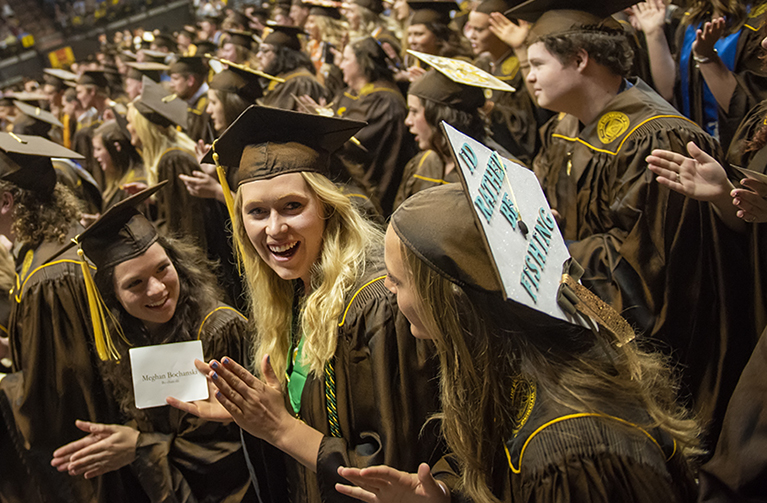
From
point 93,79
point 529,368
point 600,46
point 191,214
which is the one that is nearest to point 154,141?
point 191,214

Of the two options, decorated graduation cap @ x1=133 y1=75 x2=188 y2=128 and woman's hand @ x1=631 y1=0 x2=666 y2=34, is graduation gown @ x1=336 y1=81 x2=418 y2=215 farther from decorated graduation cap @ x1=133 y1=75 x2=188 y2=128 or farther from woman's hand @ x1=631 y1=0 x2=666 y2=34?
woman's hand @ x1=631 y1=0 x2=666 y2=34

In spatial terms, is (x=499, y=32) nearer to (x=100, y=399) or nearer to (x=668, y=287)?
(x=668, y=287)

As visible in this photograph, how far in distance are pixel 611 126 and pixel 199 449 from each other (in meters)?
2.20

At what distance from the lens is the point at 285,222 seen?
2.10m

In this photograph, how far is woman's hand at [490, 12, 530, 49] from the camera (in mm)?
4035

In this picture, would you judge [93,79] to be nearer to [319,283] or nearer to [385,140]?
[385,140]

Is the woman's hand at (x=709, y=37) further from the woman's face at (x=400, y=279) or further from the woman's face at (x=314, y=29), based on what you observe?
the woman's face at (x=314, y=29)

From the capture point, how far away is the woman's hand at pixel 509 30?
404cm

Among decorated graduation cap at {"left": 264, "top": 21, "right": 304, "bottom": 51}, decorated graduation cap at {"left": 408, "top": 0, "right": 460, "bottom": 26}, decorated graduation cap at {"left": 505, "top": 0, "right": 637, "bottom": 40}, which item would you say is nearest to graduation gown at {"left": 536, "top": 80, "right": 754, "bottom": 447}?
decorated graduation cap at {"left": 505, "top": 0, "right": 637, "bottom": 40}

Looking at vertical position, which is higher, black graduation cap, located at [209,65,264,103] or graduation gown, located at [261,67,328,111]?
black graduation cap, located at [209,65,264,103]

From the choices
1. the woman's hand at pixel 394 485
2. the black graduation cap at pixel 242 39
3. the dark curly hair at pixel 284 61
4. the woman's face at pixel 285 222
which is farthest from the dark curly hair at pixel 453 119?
the black graduation cap at pixel 242 39

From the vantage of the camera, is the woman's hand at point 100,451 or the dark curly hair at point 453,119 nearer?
the woman's hand at point 100,451

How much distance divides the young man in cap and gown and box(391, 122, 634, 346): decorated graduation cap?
4.00ft

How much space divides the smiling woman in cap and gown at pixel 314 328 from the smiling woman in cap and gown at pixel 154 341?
33 centimetres
